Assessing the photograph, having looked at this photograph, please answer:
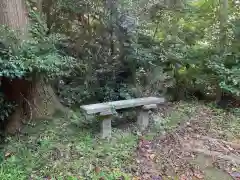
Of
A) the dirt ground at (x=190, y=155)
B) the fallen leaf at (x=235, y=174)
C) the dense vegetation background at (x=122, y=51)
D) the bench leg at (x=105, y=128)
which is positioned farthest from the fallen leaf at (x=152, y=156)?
the dense vegetation background at (x=122, y=51)

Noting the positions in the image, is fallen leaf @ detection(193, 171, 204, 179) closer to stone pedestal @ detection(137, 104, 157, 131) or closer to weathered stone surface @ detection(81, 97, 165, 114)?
stone pedestal @ detection(137, 104, 157, 131)

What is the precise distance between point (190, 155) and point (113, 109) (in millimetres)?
1355

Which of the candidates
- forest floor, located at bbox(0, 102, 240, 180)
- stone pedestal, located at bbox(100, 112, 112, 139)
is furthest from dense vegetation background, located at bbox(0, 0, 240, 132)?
stone pedestal, located at bbox(100, 112, 112, 139)

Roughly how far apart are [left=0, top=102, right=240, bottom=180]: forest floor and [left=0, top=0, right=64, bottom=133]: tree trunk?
0.77 ft

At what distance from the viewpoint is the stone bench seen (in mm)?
4258

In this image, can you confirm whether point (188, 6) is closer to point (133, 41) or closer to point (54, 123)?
point (133, 41)

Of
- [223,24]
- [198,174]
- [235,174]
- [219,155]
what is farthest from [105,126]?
[223,24]

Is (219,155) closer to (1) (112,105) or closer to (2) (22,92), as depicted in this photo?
(1) (112,105)

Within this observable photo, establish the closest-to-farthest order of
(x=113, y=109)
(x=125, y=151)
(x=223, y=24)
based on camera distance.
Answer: (x=125, y=151) → (x=113, y=109) → (x=223, y=24)

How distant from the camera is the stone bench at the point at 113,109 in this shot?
4.26m

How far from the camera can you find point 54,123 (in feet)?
16.6

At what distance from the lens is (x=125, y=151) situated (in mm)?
4090

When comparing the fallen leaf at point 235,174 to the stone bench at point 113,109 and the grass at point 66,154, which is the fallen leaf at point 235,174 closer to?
the grass at point 66,154

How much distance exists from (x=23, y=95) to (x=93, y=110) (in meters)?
1.57
